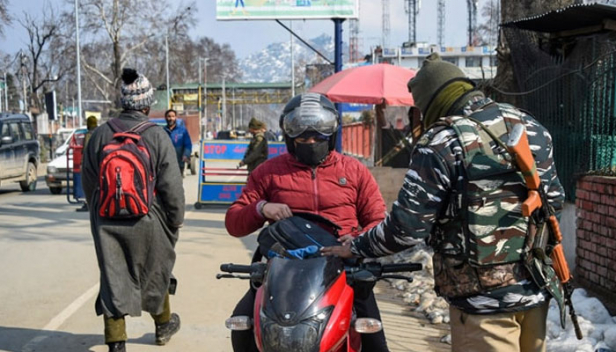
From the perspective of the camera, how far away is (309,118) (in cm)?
351

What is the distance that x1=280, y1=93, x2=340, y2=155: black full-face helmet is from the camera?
139 inches

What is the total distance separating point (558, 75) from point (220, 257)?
4615mm

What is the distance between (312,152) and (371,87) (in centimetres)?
895

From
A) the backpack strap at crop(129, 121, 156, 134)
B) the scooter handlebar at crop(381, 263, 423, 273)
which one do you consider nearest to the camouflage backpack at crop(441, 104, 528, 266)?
the scooter handlebar at crop(381, 263, 423, 273)

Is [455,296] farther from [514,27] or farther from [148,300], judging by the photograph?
[514,27]

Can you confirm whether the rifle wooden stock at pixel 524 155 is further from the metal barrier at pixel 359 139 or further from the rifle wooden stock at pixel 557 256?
the metal barrier at pixel 359 139

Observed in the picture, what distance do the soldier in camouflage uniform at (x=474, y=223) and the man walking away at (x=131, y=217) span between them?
239 cm

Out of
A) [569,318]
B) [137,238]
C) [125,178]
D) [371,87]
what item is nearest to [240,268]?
[125,178]

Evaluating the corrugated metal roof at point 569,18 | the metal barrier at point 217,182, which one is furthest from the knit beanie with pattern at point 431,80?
the metal barrier at point 217,182

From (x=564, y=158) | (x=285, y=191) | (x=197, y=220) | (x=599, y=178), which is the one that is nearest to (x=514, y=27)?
(x=564, y=158)

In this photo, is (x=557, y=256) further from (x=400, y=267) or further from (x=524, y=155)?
(x=400, y=267)

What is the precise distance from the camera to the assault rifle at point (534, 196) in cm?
271

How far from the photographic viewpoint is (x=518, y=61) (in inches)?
333

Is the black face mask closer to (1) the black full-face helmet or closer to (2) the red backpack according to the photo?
(1) the black full-face helmet
